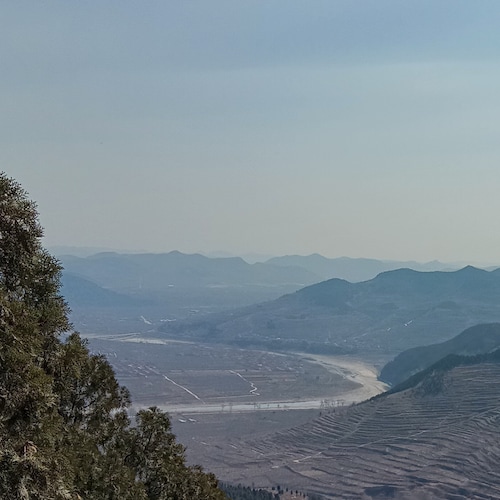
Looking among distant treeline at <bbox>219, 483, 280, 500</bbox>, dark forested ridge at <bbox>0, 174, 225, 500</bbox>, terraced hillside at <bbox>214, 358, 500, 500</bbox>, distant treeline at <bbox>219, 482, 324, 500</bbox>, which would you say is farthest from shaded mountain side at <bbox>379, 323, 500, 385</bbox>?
dark forested ridge at <bbox>0, 174, 225, 500</bbox>

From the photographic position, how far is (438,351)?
163 meters

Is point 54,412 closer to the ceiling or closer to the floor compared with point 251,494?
closer to the ceiling

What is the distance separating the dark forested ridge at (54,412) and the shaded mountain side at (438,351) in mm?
138111

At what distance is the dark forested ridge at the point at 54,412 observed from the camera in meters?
8.05

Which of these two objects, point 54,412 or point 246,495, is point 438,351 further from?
point 54,412

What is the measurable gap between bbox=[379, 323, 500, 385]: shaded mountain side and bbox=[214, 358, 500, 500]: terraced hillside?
3624 cm

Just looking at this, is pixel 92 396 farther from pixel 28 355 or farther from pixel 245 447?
pixel 245 447

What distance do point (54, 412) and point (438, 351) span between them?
531 feet

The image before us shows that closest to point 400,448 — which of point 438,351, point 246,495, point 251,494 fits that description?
point 251,494

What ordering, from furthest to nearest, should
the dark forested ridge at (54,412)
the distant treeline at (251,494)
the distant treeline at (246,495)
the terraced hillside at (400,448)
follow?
the terraced hillside at (400,448) → the distant treeline at (251,494) → the distant treeline at (246,495) → the dark forested ridge at (54,412)

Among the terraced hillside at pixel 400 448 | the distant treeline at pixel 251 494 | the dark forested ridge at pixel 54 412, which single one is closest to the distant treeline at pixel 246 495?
the distant treeline at pixel 251 494

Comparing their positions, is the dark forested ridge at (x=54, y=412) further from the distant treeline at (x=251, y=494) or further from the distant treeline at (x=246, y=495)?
the distant treeline at (x=246, y=495)

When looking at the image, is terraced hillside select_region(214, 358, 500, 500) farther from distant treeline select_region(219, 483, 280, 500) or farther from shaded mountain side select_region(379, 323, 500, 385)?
shaded mountain side select_region(379, 323, 500, 385)

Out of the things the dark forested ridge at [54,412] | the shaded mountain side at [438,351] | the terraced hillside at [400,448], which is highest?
the dark forested ridge at [54,412]
